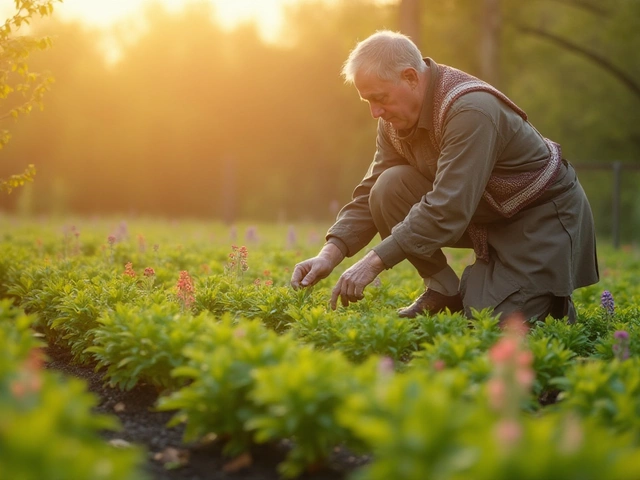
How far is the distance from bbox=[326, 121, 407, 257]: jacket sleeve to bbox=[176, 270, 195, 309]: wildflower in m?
1.11

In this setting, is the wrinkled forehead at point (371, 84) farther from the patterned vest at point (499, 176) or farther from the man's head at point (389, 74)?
the patterned vest at point (499, 176)

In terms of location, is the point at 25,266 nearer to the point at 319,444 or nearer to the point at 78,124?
the point at 319,444

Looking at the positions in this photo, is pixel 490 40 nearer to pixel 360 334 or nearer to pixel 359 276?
pixel 359 276

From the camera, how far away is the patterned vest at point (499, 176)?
458 centimetres

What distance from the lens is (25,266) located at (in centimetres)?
623

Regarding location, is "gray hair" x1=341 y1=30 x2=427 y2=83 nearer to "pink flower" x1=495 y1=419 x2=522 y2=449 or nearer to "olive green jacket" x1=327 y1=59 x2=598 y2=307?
"olive green jacket" x1=327 y1=59 x2=598 y2=307

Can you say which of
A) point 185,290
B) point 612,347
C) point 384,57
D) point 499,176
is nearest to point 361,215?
point 499,176

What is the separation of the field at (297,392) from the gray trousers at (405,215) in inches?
7.7

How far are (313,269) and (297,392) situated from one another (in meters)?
2.31

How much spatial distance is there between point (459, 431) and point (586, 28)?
25810 mm

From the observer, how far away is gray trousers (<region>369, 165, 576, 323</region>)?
4887 millimetres

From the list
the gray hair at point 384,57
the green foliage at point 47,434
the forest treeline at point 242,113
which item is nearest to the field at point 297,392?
the green foliage at point 47,434

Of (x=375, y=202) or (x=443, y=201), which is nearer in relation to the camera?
(x=443, y=201)

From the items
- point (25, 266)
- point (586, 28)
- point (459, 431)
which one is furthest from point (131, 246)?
point (586, 28)
